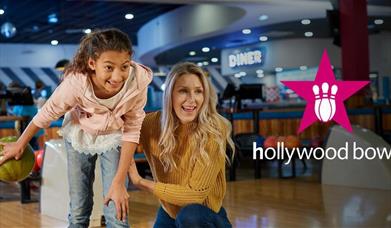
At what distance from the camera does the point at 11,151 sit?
2.29 meters

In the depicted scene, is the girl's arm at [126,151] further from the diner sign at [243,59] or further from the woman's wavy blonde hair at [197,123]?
the diner sign at [243,59]

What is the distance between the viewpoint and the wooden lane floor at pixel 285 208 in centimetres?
469

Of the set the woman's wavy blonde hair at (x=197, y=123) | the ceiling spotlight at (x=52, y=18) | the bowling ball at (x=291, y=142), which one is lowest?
the bowling ball at (x=291, y=142)

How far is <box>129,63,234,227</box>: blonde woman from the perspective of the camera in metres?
2.33

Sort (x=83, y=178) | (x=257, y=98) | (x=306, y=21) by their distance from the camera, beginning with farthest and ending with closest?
(x=306, y=21)
(x=257, y=98)
(x=83, y=178)

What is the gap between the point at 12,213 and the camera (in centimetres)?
559

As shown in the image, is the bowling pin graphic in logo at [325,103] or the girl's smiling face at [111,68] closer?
the girl's smiling face at [111,68]

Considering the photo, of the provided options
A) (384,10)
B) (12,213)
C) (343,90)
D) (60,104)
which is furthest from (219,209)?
→ (384,10)

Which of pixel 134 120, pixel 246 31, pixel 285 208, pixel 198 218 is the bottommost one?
pixel 285 208

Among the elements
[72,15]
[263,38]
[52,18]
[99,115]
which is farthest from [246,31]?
[99,115]

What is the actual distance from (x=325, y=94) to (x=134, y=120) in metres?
5.68

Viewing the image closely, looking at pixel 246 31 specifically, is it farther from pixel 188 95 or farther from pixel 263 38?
pixel 188 95

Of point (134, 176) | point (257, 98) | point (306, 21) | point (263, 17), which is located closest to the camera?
point (134, 176)

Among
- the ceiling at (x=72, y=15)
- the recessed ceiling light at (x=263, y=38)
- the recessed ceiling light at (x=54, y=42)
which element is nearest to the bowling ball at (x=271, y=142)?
the ceiling at (x=72, y=15)
